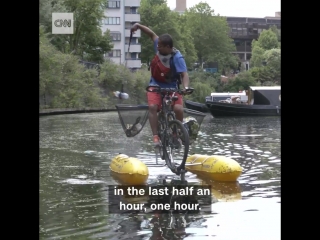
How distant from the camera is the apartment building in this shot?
305ft

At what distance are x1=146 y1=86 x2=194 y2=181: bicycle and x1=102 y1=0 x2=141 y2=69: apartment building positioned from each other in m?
82.4

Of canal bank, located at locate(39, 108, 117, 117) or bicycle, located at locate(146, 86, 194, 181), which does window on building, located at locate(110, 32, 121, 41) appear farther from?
bicycle, located at locate(146, 86, 194, 181)

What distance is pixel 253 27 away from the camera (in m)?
113

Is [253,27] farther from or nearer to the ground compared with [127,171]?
farther from the ground

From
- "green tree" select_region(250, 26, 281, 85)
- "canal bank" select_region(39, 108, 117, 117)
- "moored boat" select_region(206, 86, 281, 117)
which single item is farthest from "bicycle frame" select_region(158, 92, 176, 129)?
"green tree" select_region(250, 26, 281, 85)

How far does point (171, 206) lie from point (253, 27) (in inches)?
4258

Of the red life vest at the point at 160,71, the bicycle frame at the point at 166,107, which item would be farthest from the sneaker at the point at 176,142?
the red life vest at the point at 160,71

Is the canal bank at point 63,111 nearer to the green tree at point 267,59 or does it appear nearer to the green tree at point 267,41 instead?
the green tree at point 267,59

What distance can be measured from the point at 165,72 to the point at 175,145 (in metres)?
0.89

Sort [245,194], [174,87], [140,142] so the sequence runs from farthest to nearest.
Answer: [140,142] < [174,87] < [245,194]
